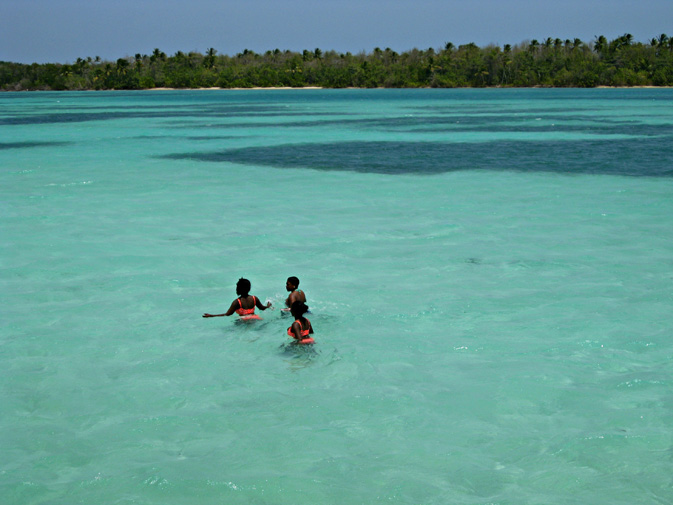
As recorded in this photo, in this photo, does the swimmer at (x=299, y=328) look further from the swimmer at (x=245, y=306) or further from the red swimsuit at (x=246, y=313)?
the red swimsuit at (x=246, y=313)

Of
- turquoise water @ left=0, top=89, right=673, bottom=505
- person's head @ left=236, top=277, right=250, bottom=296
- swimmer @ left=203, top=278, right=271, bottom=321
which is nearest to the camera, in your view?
turquoise water @ left=0, top=89, right=673, bottom=505

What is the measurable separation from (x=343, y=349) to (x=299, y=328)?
2.48 feet

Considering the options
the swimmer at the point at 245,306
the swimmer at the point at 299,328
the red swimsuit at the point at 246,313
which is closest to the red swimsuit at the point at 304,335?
the swimmer at the point at 299,328

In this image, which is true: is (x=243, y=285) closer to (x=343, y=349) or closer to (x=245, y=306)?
(x=245, y=306)

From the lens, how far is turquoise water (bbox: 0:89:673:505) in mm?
6680

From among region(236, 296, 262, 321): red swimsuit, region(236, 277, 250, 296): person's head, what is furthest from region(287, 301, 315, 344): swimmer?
region(236, 296, 262, 321): red swimsuit

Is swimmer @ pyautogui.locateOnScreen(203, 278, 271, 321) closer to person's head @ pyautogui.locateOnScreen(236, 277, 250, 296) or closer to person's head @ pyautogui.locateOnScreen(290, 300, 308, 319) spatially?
person's head @ pyautogui.locateOnScreen(236, 277, 250, 296)

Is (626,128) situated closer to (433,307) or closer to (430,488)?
(433,307)

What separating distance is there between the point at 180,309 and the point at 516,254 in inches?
260

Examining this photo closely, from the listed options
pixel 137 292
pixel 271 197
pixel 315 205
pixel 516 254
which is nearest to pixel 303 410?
pixel 137 292

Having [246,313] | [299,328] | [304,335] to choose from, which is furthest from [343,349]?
[246,313]

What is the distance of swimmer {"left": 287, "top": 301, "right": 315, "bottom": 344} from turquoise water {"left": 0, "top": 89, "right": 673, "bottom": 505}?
32 cm

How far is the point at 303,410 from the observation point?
7.82 metres

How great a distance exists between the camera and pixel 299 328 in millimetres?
9008
